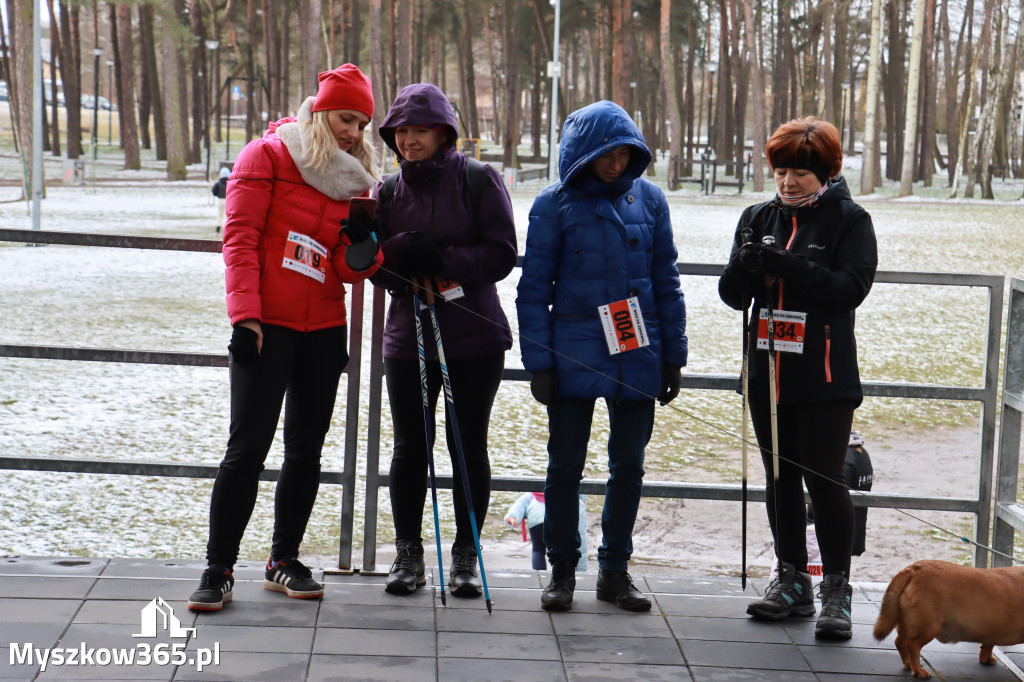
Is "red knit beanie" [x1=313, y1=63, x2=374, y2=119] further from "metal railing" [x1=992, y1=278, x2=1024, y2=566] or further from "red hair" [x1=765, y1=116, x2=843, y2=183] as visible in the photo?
"metal railing" [x1=992, y1=278, x2=1024, y2=566]

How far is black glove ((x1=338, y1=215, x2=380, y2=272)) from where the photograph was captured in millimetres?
3297

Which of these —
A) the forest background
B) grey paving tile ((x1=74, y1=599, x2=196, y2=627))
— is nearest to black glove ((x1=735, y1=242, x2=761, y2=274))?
grey paving tile ((x1=74, y1=599, x2=196, y2=627))

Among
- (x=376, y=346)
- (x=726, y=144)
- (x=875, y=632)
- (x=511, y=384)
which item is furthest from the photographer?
(x=726, y=144)

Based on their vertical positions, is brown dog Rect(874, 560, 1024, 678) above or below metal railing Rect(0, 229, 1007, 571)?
below

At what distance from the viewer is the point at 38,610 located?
3.27 meters

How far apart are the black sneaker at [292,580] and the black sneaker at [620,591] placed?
36.0 inches

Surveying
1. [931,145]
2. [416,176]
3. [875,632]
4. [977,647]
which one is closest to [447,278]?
[416,176]

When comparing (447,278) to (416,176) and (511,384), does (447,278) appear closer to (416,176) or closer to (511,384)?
(416,176)

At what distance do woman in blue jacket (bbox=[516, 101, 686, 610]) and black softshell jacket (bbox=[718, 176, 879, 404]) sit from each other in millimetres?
276

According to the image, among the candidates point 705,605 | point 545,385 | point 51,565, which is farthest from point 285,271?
point 705,605

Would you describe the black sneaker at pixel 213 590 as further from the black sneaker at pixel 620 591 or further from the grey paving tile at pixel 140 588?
the black sneaker at pixel 620 591

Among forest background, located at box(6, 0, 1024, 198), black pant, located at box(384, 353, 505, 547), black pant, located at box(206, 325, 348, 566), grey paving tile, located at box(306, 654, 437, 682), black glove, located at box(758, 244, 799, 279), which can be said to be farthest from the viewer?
forest background, located at box(6, 0, 1024, 198)

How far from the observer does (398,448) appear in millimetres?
3650

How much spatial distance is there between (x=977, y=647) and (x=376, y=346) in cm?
A: 218
